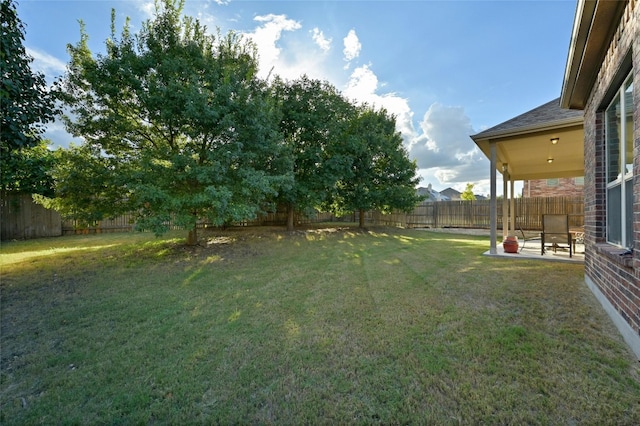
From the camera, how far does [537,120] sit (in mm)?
6703

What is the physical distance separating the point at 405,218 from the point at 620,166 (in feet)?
51.8

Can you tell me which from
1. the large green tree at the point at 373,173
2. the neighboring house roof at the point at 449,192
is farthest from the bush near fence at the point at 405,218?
the neighboring house roof at the point at 449,192

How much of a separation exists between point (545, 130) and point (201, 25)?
9258 millimetres

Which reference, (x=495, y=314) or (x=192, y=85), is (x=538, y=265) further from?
(x=192, y=85)

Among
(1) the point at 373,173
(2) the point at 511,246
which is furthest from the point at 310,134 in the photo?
(2) the point at 511,246

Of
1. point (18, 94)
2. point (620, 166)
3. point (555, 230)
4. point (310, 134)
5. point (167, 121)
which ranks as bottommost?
point (555, 230)

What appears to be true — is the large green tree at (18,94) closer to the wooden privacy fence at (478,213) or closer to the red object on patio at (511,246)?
the red object on patio at (511,246)

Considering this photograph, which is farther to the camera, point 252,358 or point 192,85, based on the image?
point 192,85

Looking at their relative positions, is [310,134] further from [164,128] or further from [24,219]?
[24,219]

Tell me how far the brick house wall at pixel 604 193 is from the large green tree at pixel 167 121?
246 inches

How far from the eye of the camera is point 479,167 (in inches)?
1136

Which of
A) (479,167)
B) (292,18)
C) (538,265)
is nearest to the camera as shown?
(538,265)

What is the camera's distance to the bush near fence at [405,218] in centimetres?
1117

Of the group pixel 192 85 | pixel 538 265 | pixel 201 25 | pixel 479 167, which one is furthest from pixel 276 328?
pixel 479 167
